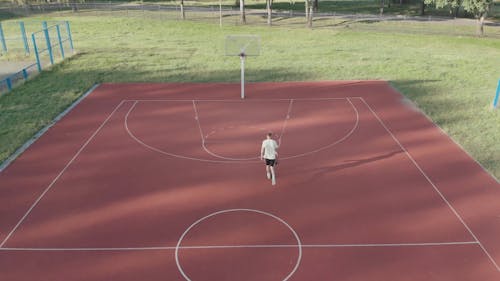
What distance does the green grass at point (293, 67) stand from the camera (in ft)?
55.5

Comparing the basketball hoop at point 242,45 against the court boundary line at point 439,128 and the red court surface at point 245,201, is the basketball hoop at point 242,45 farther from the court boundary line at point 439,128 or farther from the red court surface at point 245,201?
the court boundary line at point 439,128

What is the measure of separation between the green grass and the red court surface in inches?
66.6

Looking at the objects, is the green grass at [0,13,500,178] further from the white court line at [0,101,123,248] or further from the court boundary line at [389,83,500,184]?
the white court line at [0,101,123,248]

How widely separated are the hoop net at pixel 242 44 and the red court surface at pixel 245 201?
4.98 metres

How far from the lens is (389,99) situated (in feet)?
64.4

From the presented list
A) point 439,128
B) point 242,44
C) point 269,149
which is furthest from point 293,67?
point 269,149

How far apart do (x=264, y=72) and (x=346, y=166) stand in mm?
12719

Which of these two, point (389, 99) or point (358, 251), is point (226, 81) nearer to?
point (389, 99)

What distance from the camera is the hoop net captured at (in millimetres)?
21422

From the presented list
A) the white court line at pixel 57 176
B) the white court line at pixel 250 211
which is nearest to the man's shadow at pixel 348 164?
the white court line at pixel 250 211

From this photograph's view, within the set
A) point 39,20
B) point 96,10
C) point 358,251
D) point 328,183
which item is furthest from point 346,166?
point 96,10

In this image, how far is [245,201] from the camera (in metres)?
11.2

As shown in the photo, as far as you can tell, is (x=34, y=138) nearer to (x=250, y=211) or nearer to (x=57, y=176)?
(x=57, y=176)

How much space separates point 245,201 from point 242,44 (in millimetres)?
12381
